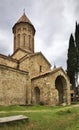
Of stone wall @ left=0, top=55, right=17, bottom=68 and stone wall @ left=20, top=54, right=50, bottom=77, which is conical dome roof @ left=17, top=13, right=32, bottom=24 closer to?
stone wall @ left=20, top=54, right=50, bottom=77

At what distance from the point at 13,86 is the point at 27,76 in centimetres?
292

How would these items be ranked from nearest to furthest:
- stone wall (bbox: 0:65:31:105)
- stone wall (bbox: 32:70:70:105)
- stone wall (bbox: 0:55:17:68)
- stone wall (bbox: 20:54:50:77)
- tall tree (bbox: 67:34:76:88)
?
stone wall (bbox: 0:65:31:105) < stone wall (bbox: 32:70:70:105) < stone wall (bbox: 0:55:17:68) < stone wall (bbox: 20:54:50:77) < tall tree (bbox: 67:34:76:88)

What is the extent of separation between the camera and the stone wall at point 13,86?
22.0 metres

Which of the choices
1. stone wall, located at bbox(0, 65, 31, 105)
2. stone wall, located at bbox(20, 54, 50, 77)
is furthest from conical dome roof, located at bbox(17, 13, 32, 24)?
stone wall, located at bbox(0, 65, 31, 105)

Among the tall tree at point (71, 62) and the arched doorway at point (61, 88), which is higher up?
the tall tree at point (71, 62)

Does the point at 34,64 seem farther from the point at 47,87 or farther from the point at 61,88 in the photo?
the point at 61,88

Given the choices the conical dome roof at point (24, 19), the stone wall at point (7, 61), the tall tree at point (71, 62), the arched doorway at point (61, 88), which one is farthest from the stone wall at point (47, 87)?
the tall tree at point (71, 62)

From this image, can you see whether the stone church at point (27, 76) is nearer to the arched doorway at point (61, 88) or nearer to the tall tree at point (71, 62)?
the arched doorway at point (61, 88)

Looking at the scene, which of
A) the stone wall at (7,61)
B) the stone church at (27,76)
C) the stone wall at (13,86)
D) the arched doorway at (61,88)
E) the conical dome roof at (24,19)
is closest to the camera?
the stone wall at (13,86)

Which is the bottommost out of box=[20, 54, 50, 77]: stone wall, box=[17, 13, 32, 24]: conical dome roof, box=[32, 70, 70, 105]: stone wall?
box=[32, 70, 70, 105]: stone wall

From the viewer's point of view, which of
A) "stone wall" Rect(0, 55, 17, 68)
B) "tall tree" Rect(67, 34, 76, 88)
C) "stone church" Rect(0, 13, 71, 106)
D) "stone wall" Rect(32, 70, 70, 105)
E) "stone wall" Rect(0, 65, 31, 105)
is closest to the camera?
"stone wall" Rect(0, 65, 31, 105)

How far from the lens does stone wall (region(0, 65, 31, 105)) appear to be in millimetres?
22000

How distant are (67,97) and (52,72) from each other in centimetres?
458

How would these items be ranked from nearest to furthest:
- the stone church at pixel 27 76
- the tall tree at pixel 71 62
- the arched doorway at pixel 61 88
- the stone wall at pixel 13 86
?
the stone wall at pixel 13 86, the stone church at pixel 27 76, the arched doorway at pixel 61 88, the tall tree at pixel 71 62
